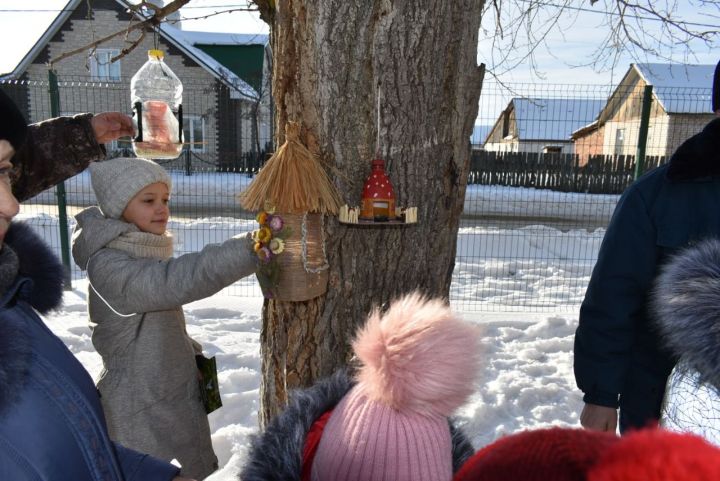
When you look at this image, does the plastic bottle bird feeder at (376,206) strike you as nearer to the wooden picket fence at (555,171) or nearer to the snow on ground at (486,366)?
the snow on ground at (486,366)

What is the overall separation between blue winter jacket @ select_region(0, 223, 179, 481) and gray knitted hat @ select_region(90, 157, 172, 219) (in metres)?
0.54

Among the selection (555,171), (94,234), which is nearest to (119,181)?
(94,234)

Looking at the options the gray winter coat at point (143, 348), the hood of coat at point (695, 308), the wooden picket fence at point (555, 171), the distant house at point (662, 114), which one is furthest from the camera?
the wooden picket fence at point (555, 171)

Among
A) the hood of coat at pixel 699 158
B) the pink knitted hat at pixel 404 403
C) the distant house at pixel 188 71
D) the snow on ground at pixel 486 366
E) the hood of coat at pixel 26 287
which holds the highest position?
the distant house at pixel 188 71

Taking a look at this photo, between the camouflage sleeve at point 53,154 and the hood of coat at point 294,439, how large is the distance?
130 cm

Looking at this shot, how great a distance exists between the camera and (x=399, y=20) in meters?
1.54

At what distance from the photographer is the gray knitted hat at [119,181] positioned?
1.84 meters

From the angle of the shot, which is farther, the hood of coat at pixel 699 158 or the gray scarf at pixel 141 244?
the gray scarf at pixel 141 244

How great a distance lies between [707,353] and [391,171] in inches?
37.7

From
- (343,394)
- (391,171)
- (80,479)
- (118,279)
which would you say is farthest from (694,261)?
(118,279)

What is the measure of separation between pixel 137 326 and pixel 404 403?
126 centimetres

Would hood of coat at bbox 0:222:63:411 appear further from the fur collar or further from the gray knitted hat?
the gray knitted hat

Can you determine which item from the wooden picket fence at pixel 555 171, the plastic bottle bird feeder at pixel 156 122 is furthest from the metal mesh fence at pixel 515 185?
the plastic bottle bird feeder at pixel 156 122

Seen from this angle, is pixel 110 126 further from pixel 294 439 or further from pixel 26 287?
pixel 294 439
